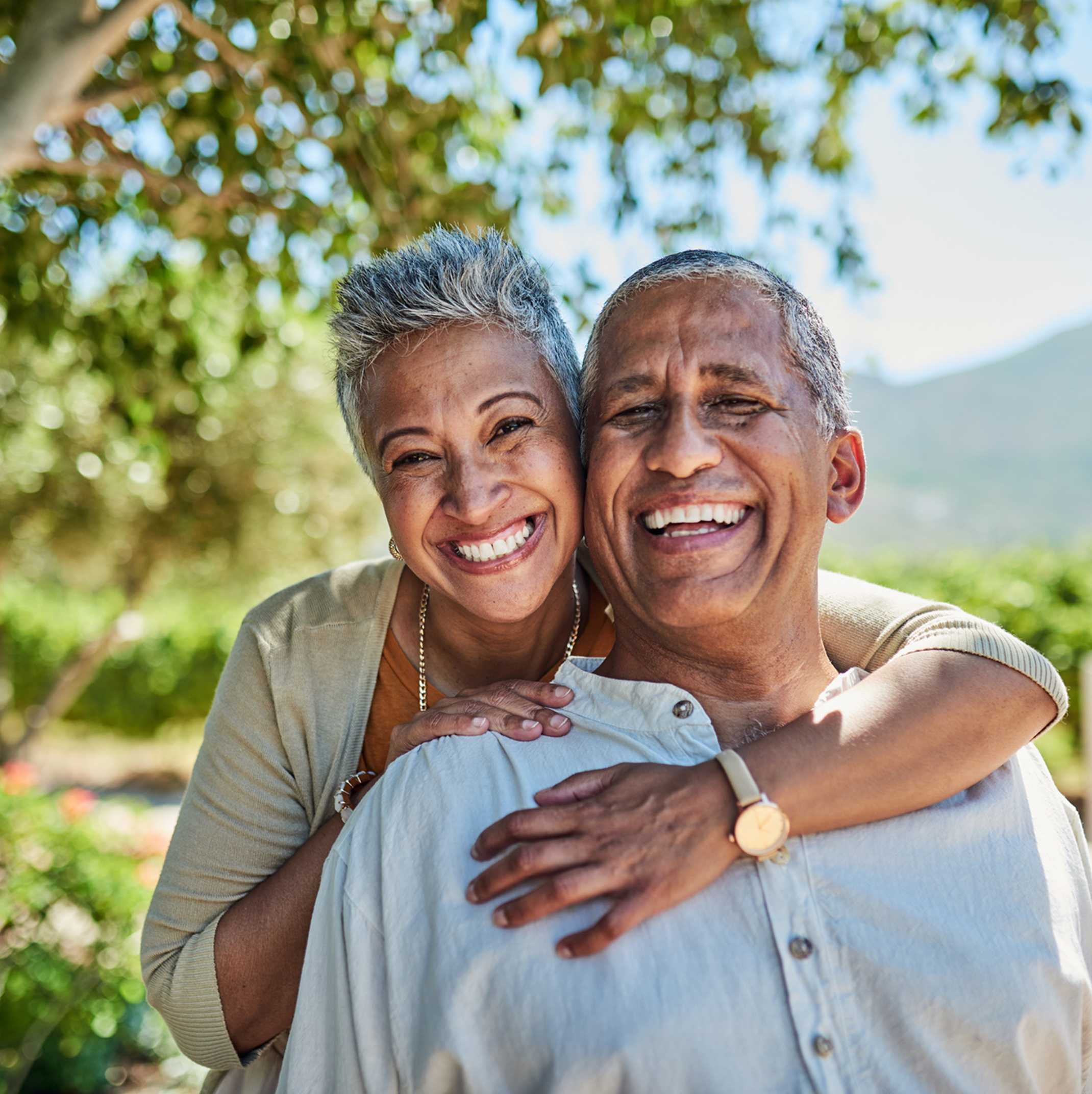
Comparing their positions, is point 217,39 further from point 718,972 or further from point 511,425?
point 718,972

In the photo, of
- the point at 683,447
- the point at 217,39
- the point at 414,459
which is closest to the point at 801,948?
the point at 683,447

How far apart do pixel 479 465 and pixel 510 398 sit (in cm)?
16

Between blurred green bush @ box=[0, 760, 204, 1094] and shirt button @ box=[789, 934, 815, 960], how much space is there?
4.05 metres

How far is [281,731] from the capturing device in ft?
7.30

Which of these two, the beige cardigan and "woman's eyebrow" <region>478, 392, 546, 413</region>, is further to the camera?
"woman's eyebrow" <region>478, 392, 546, 413</region>

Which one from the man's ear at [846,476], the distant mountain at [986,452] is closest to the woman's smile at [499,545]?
the man's ear at [846,476]

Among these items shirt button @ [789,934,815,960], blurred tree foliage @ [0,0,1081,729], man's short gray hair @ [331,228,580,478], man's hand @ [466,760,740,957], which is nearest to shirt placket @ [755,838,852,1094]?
shirt button @ [789,934,815,960]

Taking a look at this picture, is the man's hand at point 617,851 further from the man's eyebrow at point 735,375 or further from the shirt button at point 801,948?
the man's eyebrow at point 735,375

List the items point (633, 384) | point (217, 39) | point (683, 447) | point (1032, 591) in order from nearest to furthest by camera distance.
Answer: point (683, 447)
point (633, 384)
point (217, 39)
point (1032, 591)

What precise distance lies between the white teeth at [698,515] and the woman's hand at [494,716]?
1.33 feet

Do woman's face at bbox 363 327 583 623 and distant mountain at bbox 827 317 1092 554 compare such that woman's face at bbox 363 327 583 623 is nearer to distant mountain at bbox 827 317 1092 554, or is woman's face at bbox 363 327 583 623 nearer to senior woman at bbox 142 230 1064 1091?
senior woman at bbox 142 230 1064 1091

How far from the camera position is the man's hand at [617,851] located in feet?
5.00

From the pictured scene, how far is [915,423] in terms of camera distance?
379 feet

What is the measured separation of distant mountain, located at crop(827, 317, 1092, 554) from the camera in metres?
88.6
